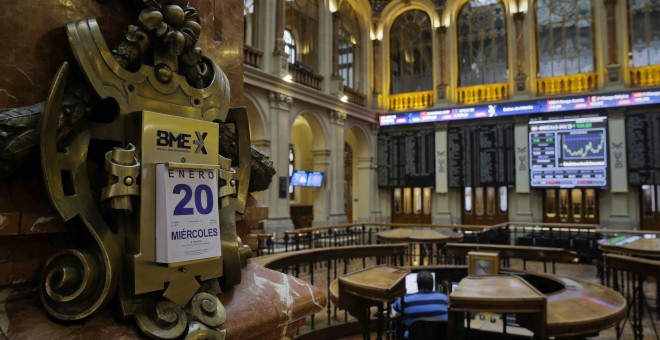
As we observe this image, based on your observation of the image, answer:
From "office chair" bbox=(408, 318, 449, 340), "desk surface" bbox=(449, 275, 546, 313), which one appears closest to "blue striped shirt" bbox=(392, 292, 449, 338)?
"office chair" bbox=(408, 318, 449, 340)

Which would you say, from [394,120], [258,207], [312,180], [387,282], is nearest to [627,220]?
[394,120]

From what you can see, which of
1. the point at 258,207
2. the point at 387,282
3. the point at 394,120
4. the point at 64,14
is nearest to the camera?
the point at 64,14

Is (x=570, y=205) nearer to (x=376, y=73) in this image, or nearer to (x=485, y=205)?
(x=485, y=205)

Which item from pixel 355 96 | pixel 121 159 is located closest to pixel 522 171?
pixel 355 96

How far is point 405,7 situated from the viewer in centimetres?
1661

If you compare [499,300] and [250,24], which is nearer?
[499,300]

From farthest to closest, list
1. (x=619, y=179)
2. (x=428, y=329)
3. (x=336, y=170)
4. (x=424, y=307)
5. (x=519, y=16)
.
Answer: (x=519, y=16)
(x=336, y=170)
(x=619, y=179)
(x=424, y=307)
(x=428, y=329)

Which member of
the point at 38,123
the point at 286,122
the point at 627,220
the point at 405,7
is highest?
the point at 405,7

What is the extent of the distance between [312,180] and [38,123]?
12524 millimetres

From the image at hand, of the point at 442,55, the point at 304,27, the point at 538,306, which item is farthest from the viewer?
the point at 442,55

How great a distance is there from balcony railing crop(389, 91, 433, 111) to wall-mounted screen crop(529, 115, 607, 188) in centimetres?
383

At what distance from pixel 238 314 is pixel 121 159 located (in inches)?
18.6

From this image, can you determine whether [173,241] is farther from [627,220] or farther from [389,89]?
[389,89]

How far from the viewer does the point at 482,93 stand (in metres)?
15.3
